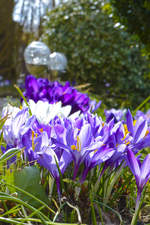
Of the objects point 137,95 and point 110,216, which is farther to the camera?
point 137,95

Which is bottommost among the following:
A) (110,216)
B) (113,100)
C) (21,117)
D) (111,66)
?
(113,100)

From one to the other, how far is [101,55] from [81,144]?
466cm

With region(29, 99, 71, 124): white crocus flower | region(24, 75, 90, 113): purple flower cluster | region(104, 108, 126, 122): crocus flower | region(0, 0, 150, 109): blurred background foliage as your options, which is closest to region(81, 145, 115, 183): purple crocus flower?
region(29, 99, 71, 124): white crocus flower

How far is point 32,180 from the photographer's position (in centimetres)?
63

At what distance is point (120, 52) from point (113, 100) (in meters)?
0.85

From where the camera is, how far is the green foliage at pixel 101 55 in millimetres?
5059

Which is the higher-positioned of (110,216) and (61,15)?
(61,15)

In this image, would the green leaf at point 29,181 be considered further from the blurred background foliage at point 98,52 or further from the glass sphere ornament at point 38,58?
Result: the blurred background foliage at point 98,52

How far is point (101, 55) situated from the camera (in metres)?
5.11

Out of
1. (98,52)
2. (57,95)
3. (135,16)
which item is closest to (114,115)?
(57,95)

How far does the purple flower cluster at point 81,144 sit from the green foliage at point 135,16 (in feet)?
9.01

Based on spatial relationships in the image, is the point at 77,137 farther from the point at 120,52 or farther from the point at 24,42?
the point at 24,42

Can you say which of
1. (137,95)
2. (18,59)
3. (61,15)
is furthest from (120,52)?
(18,59)

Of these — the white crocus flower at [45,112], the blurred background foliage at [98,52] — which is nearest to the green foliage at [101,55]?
the blurred background foliage at [98,52]
